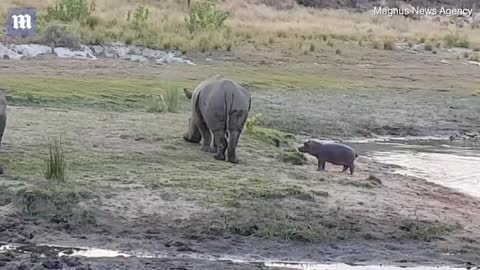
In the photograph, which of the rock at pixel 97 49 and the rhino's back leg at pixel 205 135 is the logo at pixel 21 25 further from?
the rhino's back leg at pixel 205 135

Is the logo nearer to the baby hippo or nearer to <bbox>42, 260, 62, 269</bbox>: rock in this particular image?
the baby hippo

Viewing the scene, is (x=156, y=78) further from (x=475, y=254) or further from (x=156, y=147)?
(x=475, y=254)

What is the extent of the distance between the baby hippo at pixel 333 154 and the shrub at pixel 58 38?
17457mm

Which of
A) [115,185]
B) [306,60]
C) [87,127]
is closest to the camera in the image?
[115,185]

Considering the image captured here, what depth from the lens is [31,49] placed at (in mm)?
30094

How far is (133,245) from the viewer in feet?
33.0

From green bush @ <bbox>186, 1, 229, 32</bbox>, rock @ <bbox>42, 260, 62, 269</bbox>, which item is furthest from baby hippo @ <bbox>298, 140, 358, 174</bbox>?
green bush @ <bbox>186, 1, 229, 32</bbox>

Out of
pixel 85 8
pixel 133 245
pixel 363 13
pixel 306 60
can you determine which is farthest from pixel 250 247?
pixel 363 13

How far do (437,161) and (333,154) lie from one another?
402 centimetres

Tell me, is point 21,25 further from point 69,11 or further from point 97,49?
point 69,11

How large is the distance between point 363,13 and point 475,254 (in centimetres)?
6310

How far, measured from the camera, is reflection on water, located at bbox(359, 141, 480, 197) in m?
15.8

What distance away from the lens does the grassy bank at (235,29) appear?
34.9 m

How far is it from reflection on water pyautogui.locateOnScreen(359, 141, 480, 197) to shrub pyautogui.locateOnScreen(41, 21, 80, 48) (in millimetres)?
13531
